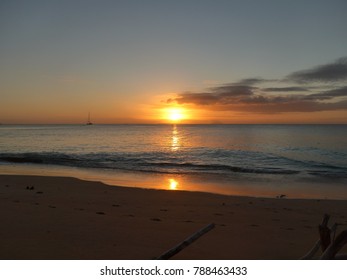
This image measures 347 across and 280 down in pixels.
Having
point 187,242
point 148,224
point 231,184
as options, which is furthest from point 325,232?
point 231,184

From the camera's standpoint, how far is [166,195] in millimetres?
11438

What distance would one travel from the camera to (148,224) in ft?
22.2

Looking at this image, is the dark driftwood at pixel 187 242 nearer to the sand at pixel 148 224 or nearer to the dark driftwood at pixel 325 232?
the sand at pixel 148 224

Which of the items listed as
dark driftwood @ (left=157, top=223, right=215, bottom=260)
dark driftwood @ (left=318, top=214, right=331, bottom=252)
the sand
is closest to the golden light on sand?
the sand

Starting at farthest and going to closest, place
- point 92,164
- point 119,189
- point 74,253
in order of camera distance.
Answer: point 92,164 < point 119,189 < point 74,253

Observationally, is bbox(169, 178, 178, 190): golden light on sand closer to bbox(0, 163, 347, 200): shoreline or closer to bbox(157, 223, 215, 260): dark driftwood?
bbox(0, 163, 347, 200): shoreline

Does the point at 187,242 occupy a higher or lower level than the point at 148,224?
higher

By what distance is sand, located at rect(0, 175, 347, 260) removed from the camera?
4.99 m

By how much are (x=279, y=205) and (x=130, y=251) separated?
680 centimetres

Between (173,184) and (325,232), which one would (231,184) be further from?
(325,232)
